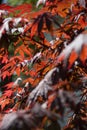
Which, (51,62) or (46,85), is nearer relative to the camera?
(46,85)

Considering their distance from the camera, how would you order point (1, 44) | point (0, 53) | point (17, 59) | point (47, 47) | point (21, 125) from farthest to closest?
1. point (17, 59)
2. point (0, 53)
3. point (47, 47)
4. point (1, 44)
5. point (21, 125)

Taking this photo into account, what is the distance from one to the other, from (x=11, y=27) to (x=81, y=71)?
0.57 meters

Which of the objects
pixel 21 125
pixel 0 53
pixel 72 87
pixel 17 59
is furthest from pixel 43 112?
pixel 17 59

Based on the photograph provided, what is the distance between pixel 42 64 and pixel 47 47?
11 cm

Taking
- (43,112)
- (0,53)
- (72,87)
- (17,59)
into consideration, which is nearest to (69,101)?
(43,112)

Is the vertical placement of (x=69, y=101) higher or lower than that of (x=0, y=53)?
higher

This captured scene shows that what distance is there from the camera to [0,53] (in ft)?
6.04

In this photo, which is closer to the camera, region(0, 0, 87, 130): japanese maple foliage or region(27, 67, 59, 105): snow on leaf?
region(0, 0, 87, 130): japanese maple foliage

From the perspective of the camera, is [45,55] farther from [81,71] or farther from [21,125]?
[21,125]

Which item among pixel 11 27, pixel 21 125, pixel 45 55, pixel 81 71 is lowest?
pixel 81 71

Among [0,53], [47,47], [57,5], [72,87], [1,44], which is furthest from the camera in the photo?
[0,53]

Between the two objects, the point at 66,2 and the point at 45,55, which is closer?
the point at 66,2

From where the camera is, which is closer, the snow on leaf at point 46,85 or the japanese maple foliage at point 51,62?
the japanese maple foliage at point 51,62

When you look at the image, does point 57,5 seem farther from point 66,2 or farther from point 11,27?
point 11,27
